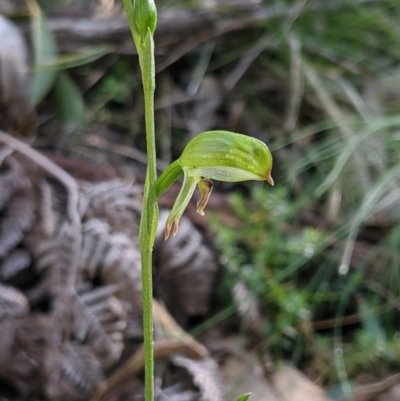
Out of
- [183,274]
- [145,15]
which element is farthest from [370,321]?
[145,15]

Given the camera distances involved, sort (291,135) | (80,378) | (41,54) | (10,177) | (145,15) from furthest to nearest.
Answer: (291,135) < (41,54) < (10,177) < (80,378) < (145,15)

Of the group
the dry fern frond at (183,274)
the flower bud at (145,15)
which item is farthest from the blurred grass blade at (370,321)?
the flower bud at (145,15)

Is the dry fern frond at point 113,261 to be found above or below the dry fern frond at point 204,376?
above

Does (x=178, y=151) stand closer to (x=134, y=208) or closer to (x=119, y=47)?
(x=119, y=47)

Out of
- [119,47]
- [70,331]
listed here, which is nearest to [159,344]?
[70,331]

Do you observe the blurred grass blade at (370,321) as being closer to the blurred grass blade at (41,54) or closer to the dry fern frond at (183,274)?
the dry fern frond at (183,274)

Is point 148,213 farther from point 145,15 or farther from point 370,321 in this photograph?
point 370,321
